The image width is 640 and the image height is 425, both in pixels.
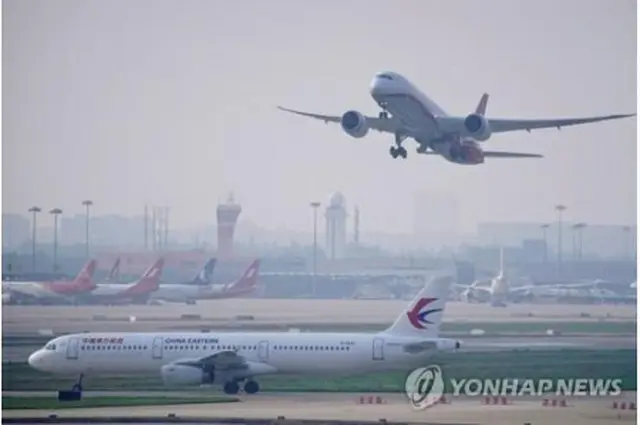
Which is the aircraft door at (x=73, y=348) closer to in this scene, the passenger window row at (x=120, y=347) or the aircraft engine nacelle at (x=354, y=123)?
the passenger window row at (x=120, y=347)

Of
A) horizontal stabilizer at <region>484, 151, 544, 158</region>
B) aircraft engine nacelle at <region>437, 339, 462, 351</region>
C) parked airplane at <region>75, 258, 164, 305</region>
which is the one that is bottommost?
aircraft engine nacelle at <region>437, 339, 462, 351</region>

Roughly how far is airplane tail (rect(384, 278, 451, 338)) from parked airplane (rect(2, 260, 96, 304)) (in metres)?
2.18

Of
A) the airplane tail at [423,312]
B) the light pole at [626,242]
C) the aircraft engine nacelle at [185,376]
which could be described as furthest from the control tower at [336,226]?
the light pole at [626,242]

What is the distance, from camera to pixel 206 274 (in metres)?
11.0

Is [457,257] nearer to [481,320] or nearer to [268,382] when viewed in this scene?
[481,320]

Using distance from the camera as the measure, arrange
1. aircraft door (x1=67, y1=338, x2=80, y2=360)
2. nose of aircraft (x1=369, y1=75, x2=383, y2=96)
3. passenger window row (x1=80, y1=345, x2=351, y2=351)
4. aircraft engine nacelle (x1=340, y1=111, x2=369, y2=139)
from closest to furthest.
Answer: nose of aircraft (x1=369, y1=75, x2=383, y2=96)
aircraft engine nacelle (x1=340, y1=111, x2=369, y2=139)
aircraft door (x1=67, y1=338, x2=80, y2=360)
passenger window row (x1=80, y1=345, x2=351, y2=351)

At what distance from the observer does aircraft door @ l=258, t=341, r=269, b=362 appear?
11586 millimetres

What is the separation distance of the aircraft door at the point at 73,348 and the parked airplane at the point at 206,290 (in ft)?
2.20

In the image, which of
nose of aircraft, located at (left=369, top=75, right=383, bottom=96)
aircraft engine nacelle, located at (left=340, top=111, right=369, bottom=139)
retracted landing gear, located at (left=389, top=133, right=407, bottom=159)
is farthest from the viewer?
retracted landing gear, located at (left=389, top=133, right=407, bottom=159)

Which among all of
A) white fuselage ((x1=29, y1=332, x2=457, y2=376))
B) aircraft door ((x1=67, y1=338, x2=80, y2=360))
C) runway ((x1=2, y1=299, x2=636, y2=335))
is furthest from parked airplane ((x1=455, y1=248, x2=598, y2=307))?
aircraft door ((x1=67, y1=338, x2=80, y2=360))

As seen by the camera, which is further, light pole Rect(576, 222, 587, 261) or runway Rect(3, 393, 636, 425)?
light pole Rect(576, 222, 587, 261)

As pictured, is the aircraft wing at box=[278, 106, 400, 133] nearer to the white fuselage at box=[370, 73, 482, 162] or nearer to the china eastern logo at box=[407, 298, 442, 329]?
the white fuselage at box=[370, 73, 482, 162]

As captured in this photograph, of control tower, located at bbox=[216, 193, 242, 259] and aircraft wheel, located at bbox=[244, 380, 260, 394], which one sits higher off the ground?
control tower, located at bbox=[216, 193, 242, 259]
